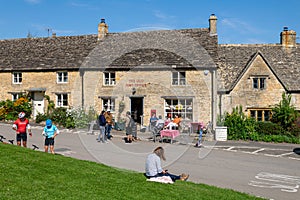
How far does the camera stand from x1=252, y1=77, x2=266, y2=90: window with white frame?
31031mm

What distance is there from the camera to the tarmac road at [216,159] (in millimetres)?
12752

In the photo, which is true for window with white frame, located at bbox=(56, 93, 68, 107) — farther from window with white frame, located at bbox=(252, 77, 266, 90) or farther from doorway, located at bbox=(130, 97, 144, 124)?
window with white frame, located at bbox=(252, 77, 266, 90)

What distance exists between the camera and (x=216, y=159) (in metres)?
17.4

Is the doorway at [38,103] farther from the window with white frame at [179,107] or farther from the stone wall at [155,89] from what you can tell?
the window with white frame at [179,107]

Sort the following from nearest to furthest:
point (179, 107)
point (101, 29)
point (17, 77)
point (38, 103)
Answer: point (179, 107), point (38, 103), point (17, 77), point (101, 29)

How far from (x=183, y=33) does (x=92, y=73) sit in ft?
28.4

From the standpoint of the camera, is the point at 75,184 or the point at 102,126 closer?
the point at 75,184

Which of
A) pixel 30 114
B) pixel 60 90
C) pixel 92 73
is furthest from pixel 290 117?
pixel 30 114

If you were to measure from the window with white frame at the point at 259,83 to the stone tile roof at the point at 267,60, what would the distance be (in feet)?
3.80

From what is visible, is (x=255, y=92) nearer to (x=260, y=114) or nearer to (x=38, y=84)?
(x=260, y=114)

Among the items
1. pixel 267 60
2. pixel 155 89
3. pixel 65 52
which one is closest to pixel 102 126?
pixel 155 89

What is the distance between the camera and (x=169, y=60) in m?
30.4

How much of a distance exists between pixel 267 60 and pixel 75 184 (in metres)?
25.1

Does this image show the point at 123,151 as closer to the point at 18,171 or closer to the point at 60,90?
the point at 18,171
